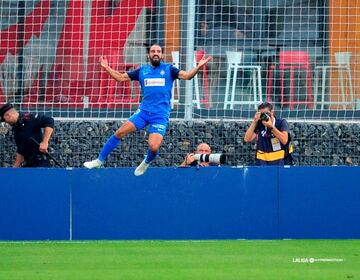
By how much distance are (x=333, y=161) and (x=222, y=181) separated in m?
2.62

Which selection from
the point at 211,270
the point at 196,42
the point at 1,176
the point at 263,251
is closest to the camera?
the point at 211,270

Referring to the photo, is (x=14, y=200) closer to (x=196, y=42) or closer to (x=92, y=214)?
(x=92, y=214)

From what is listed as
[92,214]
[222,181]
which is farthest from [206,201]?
[92,214]

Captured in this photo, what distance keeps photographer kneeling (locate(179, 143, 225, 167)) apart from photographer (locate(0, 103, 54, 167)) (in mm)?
2032

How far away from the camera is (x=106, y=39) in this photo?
2102cm

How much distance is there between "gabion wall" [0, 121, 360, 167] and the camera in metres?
20.9

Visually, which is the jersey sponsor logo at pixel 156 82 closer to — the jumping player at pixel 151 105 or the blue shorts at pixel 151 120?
the jumping player at pixel 151 105

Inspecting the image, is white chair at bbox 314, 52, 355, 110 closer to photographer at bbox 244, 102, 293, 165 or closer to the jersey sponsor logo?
photographer at bbox 244, 102, 293, 165

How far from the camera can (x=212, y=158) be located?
1936 centimetres

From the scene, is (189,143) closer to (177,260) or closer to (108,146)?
(108,146)

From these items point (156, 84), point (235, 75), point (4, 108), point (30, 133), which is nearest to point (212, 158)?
point (156, 84)

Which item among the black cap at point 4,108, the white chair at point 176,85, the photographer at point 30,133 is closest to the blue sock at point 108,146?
the photographer at point 30,133

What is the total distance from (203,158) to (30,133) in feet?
8.26

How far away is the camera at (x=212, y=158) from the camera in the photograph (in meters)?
19.3
